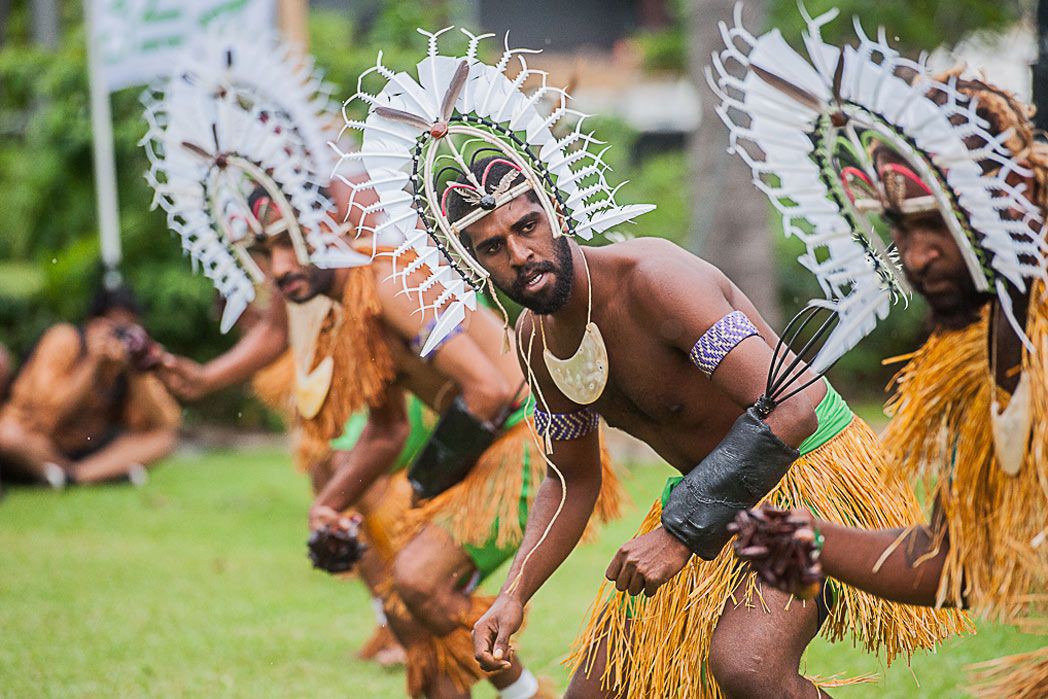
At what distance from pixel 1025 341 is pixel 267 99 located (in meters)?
3.09

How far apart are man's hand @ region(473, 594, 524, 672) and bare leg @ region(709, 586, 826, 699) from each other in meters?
0.44

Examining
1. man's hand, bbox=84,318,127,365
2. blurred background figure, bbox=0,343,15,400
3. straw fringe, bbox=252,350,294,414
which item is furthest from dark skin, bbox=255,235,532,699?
blurred background figure, bbox=0,343,15,400

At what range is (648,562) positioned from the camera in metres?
2.76

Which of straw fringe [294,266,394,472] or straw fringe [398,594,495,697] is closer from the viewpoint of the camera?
straw fringe [398,594,495,697]

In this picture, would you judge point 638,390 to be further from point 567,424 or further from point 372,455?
point 372,455

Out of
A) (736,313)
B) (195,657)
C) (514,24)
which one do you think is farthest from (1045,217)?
(514,24)

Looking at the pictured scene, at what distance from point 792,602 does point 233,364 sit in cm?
329

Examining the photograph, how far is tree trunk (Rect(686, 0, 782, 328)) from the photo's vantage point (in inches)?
382

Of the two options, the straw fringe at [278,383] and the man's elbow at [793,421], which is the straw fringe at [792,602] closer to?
the man's elbow at [793,421]

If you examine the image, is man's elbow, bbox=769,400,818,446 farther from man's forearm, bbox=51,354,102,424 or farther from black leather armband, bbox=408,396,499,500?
man's forearm, bbox=51,354,102,424

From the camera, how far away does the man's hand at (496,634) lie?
2.98 m

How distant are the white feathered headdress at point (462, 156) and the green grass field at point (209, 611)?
2028mm

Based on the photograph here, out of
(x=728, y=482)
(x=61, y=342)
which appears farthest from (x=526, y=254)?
(x=61, y=342)

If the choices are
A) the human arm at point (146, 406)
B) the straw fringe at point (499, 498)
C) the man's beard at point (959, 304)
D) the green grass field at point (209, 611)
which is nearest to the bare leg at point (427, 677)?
the straw fringe at point (499, 498)
